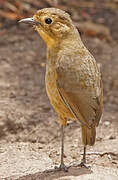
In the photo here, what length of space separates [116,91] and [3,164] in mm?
2451

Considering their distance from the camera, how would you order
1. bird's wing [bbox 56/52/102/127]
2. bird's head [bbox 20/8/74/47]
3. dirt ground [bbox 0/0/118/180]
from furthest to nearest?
dirt ground [bbox 0/0/118/180] < bird's head [bbox 20/8/74/47] < bird's wing [bbox 56/52/102/127]

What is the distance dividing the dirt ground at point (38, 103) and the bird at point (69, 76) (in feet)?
2.10

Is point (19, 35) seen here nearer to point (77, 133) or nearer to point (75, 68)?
point (77, 133)

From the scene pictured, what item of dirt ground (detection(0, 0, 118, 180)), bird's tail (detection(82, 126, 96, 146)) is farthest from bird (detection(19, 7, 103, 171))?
dirt ground (detection(0, 0, 118, 180))

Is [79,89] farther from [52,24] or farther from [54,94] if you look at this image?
[52,24]

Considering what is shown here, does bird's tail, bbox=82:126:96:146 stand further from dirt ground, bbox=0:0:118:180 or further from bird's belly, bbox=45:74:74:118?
dirt ground, bbox=0:0:118:180

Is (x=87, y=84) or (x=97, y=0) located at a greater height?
(x=97, y=0)

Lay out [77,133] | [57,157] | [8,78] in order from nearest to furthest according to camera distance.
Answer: [57,157] < [77,133] < [8,78]

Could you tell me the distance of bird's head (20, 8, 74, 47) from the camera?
4.02 metres

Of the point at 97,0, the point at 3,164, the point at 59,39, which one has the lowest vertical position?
the point at 3,164

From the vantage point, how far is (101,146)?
487cm

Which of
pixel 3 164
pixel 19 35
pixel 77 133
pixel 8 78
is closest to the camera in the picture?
pixel 3 164

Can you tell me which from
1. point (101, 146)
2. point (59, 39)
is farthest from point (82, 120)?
point (101, 146)

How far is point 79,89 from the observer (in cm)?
384
